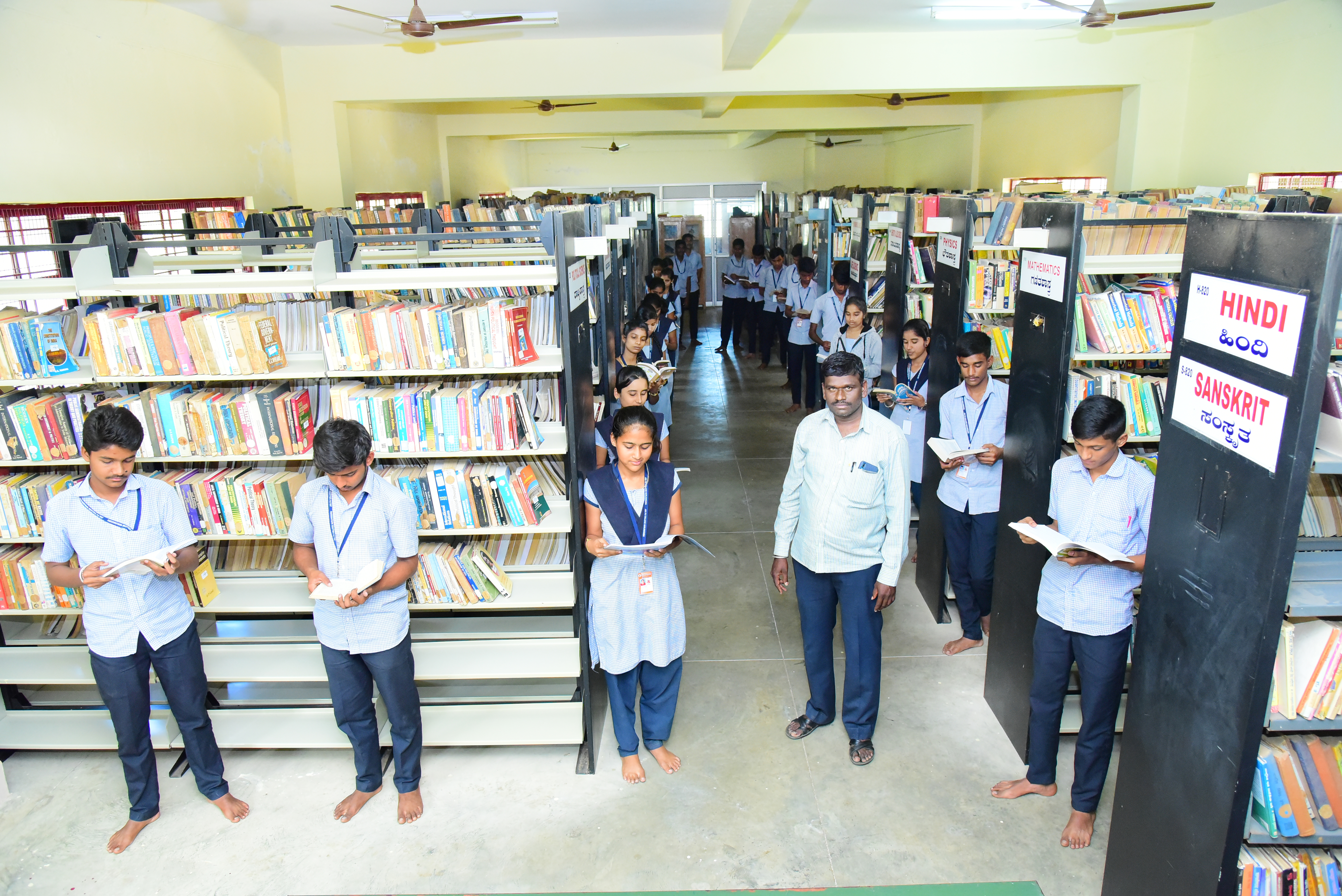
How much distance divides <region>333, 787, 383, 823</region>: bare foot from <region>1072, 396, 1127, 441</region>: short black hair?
3182 mm

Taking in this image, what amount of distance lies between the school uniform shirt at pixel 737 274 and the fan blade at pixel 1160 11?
641 cm

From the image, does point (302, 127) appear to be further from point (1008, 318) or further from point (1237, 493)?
point (1237, 493)

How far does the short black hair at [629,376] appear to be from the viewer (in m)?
4.66

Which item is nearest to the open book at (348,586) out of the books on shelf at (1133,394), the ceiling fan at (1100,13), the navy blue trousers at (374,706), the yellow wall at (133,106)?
the navy blue trousers at (374,706)

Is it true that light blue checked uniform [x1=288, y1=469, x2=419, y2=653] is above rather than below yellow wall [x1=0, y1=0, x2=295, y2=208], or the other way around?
below

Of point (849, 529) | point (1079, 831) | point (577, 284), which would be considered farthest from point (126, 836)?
point (1079, 831)

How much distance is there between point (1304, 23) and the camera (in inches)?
333

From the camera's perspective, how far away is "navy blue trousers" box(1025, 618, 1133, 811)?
10.4 feet

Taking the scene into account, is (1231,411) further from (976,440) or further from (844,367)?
(976,440)

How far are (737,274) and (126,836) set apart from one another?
11.3m

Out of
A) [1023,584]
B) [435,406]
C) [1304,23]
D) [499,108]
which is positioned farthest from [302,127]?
[1304,23]

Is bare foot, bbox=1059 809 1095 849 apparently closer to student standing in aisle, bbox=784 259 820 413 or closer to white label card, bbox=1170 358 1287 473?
white label card, bbox=1170 358 1287 473

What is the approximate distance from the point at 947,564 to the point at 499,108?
13266 millimetres

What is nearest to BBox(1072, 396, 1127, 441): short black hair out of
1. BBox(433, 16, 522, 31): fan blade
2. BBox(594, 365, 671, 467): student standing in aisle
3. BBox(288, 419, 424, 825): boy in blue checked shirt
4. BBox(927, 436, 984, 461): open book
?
BBox(927, 436, 984, 461): open book
